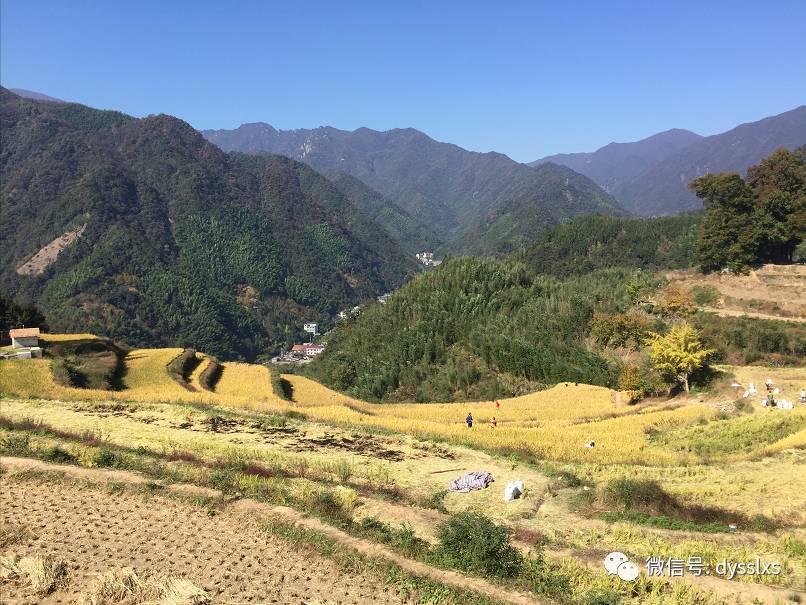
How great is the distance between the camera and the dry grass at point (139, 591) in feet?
35.7

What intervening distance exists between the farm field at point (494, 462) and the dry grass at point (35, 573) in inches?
20.7

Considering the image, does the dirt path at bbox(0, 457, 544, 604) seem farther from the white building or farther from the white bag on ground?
the white building

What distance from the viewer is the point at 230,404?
31.6m

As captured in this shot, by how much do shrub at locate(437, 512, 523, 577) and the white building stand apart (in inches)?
1561

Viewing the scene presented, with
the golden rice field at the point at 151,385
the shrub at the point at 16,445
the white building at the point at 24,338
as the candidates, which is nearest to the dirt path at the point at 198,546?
the shrub at the point at 16,445

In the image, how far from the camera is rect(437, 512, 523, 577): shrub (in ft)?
40.3

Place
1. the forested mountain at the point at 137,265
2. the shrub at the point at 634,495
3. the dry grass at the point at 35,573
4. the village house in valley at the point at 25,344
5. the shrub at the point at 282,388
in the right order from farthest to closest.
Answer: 1. the forested mountain at the point at 137,265
2. the village house in valley at the point at 25,344
3. the shrub at the point at 282,388
4. the shrub at the point at 634,495
5. the dry grass at the point at 35,573

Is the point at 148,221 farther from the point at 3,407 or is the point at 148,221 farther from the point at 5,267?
the point at 3,407

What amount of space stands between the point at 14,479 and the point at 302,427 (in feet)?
36.8

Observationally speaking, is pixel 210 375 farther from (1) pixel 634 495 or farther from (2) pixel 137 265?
(2) pixel 137 265

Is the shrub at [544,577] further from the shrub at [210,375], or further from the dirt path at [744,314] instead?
the dirt path at [744,314]

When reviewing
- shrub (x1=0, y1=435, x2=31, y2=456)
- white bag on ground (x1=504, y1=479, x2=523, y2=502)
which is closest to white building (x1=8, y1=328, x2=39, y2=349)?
shrub (x1=0, y1=435, x2=31, y2=456)

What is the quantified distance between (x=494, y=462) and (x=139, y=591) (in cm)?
1291

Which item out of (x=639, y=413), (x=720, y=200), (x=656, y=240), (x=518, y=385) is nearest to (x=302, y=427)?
(x=639, y=413)
